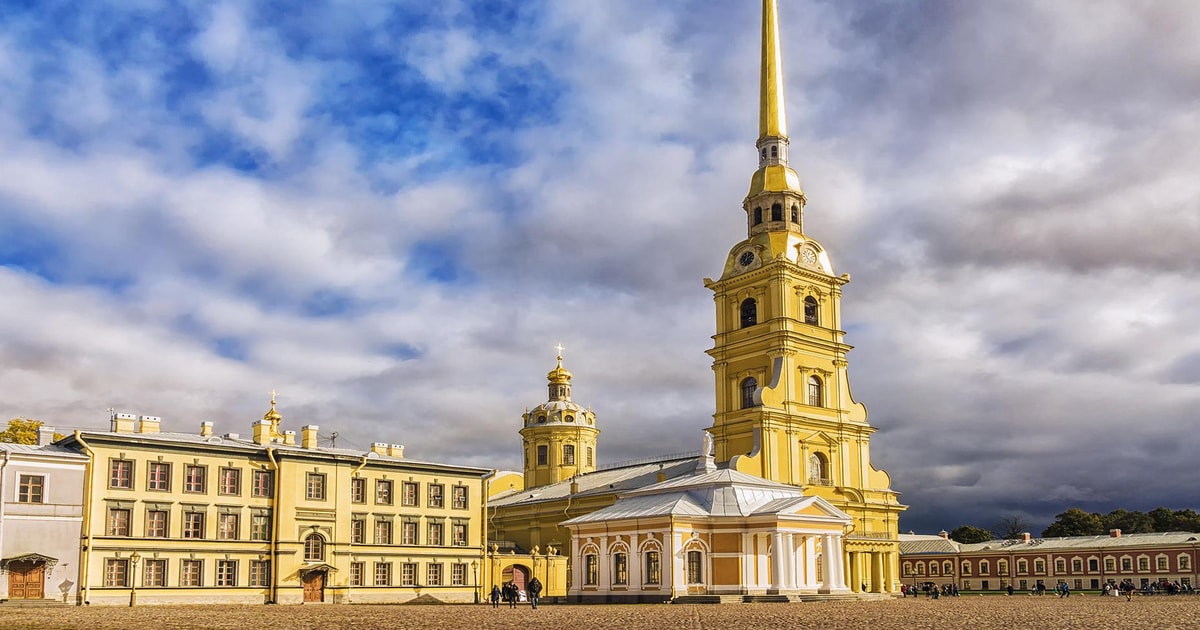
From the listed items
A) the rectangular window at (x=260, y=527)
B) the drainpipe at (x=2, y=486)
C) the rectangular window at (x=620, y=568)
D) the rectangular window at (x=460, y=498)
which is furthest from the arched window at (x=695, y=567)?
the drainpipe at (x=2, y=486)

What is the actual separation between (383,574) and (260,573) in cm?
631

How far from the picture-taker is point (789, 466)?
69.7 m

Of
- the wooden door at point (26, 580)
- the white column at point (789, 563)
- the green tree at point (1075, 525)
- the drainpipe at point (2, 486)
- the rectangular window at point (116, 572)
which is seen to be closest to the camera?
the drainpipe at point (2, 486)

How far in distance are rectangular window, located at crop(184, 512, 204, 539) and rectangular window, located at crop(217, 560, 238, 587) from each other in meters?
1.56

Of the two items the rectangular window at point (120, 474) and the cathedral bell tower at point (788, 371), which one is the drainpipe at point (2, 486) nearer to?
the rectangular window at point (120, 474)

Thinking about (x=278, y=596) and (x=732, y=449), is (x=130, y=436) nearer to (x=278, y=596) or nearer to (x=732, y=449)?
(x=278, y=596)

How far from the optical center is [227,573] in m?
52.6

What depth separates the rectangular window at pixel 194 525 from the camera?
51812 mm

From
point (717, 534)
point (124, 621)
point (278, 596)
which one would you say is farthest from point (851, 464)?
point (124, 621)

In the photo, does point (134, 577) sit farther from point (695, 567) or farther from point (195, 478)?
point (695, 567)

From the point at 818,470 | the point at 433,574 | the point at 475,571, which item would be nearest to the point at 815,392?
the point at 818,470

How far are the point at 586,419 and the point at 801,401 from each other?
29328 millimetres

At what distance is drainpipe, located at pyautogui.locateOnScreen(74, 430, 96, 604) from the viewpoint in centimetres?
4794

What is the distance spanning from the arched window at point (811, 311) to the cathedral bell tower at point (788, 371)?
0.09 meters
